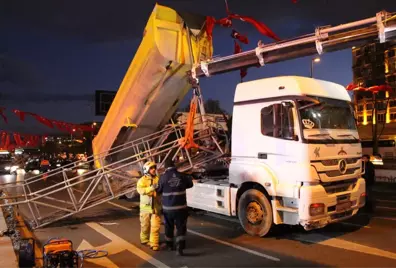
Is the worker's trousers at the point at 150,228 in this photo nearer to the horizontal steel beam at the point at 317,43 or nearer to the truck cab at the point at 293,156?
the truck cab at the point at 293,156

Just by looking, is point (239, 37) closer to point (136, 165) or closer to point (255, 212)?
point (255, 212)

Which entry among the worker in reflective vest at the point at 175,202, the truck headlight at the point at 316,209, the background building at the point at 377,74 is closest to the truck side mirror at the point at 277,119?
the truck headlight at the point at 316,209

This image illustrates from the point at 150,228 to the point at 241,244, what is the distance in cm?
165

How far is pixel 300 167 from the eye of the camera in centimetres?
666

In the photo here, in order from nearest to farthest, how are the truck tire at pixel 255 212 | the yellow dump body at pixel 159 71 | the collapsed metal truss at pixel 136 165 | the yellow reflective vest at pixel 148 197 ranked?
1. the yellow reflective vest at pixel 148 197
2. the truck tire at pixel 255 212
3. the yellow dump body at pixel 159 71
4. the collapsed metal truss at pixel 136 165

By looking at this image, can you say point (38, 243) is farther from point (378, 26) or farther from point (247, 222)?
point (378, 26)

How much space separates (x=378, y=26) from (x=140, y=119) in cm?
610

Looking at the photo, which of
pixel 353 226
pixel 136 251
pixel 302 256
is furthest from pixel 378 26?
pixel 136 251

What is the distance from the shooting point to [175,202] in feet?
21.3

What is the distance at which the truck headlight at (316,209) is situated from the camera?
6.50 m

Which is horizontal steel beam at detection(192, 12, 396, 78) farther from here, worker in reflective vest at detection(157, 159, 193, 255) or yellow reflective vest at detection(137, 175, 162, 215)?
yellow reflective vest at detection(137, 175, 162, 215)

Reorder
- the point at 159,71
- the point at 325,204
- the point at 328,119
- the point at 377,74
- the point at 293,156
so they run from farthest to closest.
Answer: the point at 377,74 → the point at 159,71 → the point at 328,119 → the point at 293,156 → the point at 325,204

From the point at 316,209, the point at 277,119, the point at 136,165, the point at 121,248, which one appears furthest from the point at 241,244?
the point at 136,165

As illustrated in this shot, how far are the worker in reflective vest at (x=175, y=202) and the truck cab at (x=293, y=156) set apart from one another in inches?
60.0
